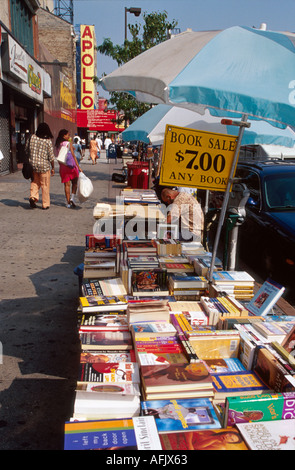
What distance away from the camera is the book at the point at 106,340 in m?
2.57

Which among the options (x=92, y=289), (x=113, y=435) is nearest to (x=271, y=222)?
(x=92, y=289)

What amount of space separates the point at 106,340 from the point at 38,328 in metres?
1.94

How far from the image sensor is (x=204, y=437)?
5.79 ft

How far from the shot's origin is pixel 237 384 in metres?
2.23

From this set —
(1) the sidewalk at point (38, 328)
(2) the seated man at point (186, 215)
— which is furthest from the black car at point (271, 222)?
(1) the sidewalk at point (38, 328)

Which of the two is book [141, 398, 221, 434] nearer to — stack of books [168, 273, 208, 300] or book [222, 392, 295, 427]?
book [222, 392, 295, 427]

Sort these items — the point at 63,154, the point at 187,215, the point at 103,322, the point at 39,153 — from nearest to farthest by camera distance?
the point at 103,322
the point at 187,215
the point at 39,153
the point at 63,154

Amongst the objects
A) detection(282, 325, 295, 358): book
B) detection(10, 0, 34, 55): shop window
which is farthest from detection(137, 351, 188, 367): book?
detection(10, 0, 34, 55): shop window

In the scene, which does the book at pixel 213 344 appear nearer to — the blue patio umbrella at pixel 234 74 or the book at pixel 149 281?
the book at pixel 149 281

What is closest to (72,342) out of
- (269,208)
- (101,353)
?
(101,353)

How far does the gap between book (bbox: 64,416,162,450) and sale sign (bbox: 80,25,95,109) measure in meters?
60.2

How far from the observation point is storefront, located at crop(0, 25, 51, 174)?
13430 mm

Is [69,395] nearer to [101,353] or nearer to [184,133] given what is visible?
[101,353]

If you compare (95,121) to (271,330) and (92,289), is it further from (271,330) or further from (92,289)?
(271,330)
